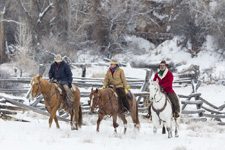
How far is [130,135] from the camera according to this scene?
7996 millimetres

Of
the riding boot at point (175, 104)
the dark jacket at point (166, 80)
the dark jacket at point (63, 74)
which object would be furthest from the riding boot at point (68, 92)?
the riding boot at point (175, 104)

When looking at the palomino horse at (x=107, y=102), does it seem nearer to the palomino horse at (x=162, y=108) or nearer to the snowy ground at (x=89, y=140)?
the snowy ground at (x=89, y=140)

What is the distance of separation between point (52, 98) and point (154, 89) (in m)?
2.68

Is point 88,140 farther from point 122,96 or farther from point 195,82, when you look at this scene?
point 195,82

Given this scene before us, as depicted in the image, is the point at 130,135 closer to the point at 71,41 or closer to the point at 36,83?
the point at 36,83

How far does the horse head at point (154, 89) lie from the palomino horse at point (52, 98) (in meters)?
2.36

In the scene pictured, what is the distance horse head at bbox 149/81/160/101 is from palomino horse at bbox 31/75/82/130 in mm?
2359

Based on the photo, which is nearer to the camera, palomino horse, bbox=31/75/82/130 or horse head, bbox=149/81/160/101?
horse head, bbox=149/81/160/101

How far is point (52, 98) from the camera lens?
815cm

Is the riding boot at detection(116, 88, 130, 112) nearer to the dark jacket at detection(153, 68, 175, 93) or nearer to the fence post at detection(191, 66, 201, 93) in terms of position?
the dark jacket at detection(153, 68, 175, 93)

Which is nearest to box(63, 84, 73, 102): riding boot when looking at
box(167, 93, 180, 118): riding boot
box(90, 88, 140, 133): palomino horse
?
box(90, 88, 140, 133): palomino horse

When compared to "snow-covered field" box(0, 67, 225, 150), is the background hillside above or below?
above

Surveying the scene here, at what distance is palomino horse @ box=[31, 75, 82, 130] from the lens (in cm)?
767

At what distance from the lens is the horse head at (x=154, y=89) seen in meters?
7.48
